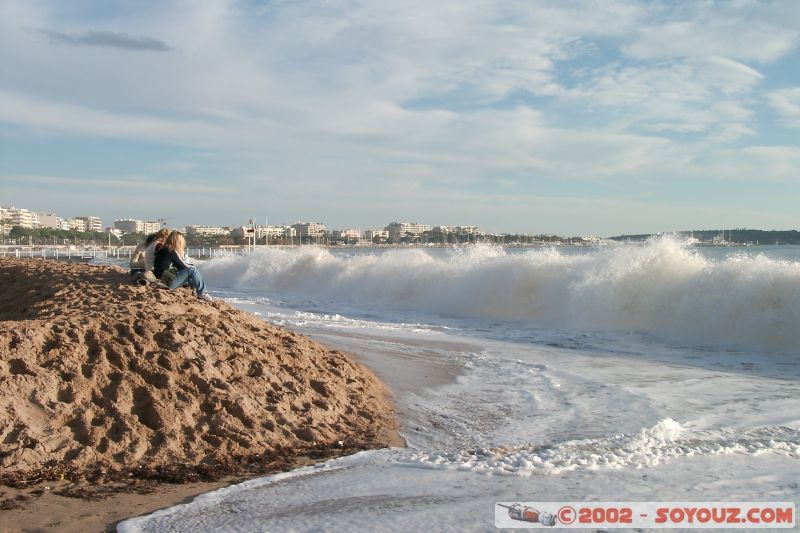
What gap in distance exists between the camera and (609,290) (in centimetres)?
1970

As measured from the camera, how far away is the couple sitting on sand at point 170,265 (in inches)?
396

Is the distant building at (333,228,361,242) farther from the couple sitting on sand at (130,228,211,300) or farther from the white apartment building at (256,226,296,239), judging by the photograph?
the couple sitting on sand at (130,228,211,300)

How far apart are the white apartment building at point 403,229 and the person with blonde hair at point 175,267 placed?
456ft

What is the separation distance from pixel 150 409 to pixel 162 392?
23 cm

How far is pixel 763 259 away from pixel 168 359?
17.4m

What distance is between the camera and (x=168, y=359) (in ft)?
21.0

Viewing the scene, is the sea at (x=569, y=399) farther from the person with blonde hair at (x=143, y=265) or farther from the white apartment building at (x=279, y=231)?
the white apartment building at (x=279, y=231)

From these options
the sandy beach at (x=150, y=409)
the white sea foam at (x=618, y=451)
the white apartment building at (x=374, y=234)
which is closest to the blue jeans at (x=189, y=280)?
the sandy beach at (x=150, y=409)

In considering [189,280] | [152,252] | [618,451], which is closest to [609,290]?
[189,280]

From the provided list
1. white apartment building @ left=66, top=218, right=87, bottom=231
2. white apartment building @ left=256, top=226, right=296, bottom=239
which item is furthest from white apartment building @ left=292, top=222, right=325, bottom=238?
white apartment building @ left=66, top=218, right=87, bottom=231

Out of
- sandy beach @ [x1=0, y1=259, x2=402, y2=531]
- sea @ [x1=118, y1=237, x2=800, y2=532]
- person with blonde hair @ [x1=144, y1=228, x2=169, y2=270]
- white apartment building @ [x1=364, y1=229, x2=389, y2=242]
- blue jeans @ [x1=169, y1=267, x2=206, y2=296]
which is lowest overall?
sea @ [x1=118, y1=237, x2=800, y2=532]

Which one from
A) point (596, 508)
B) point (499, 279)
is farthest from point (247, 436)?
point (499, 279)

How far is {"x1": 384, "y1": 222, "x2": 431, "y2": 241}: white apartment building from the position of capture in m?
153

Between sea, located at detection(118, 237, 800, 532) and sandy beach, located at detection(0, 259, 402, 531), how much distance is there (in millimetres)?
397
